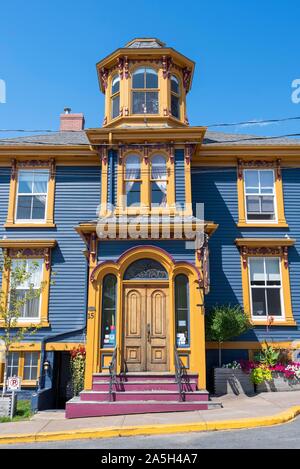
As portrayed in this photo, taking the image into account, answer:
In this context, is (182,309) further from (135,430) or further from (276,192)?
(276,192)

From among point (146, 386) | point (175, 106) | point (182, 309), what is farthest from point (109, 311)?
point (175, 106)

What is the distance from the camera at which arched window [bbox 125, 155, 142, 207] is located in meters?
14.8

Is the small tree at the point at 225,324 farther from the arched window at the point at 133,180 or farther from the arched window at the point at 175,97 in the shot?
the arched window at the point at 175,97

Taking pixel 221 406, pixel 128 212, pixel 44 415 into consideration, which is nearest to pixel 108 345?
pixel 44 415

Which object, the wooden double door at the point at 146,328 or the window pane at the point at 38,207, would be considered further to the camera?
the window pane at the point at 38,207

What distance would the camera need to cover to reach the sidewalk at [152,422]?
862 cm

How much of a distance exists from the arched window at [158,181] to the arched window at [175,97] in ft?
7.79

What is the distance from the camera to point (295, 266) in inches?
606

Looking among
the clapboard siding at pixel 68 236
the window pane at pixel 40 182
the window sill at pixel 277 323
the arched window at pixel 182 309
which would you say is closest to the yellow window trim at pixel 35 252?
the clapboard siding at pixel 68 236

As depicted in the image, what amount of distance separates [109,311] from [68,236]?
4.45 meters

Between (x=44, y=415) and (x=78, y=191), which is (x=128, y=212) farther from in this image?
(x=44, y=415)

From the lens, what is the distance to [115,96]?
16578mm

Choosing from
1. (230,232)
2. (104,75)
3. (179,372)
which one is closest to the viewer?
(179,372)

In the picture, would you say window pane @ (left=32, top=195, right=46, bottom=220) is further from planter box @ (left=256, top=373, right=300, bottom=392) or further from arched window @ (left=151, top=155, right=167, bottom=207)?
planter box @ (left=256, top=373, right=300, bottom=392)
